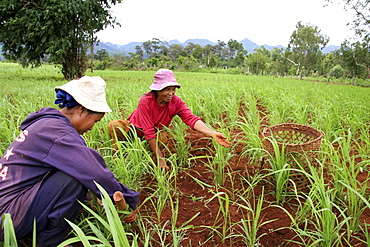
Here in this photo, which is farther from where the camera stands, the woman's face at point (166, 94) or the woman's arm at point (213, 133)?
the woman's face at point (166, 94)

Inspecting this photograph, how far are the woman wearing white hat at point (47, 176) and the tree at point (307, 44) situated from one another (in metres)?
35.7

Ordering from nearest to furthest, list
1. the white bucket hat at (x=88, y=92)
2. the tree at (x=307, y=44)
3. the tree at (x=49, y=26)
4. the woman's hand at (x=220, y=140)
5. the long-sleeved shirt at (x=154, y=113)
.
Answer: the white bucket hat at (x=88, y=92), the woman's hand at (x=220, y=140), the long-sleeved shirt at (x=154, y=113), the tree at (x=49, y=26), the tree at (x=307, y=44)

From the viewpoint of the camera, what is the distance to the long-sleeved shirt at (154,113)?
2.30 metres

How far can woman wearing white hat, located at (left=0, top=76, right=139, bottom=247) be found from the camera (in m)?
1.14

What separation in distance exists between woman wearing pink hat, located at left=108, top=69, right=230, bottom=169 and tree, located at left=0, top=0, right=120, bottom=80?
7314 mm

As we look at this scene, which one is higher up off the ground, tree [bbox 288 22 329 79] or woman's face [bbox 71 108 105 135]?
tree [bbox 288 22 329 79]

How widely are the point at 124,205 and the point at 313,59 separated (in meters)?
38.0

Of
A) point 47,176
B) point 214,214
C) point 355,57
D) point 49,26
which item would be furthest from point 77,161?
point 355,57

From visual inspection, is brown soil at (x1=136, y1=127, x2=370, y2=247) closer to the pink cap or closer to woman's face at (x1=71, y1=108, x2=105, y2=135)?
woman's face at (x1=71, y1=108, x2=105, y2=135)

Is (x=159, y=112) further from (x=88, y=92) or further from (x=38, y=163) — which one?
(x=38, y=163)

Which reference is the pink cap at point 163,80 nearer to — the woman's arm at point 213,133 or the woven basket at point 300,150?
the woman's arm at point 213,133

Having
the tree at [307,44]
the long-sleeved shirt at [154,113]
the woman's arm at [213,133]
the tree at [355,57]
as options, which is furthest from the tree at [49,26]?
the tree at [307,44]

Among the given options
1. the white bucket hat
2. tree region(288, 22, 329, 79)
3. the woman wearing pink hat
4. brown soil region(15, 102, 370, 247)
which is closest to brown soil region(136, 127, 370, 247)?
brown soil region(15, 102, 370, 247)

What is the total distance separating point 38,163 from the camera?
116cm
